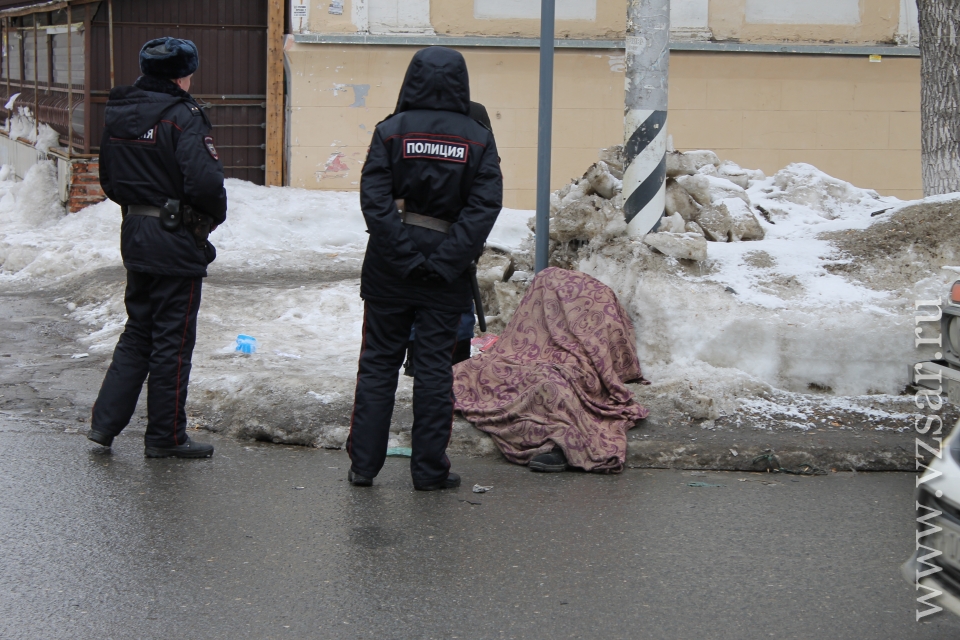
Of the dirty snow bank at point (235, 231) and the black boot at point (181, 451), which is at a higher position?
the dirty snow bank at point (235, 231)

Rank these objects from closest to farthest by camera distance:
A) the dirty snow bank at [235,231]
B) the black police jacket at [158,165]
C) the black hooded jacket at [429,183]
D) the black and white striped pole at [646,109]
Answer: the black hooded jacket at [429,183]
the black police jacket at [158,165]
the black and white striped pole at [646,109]
the dirty snow bank at [235,231]

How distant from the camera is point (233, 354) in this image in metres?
6.59

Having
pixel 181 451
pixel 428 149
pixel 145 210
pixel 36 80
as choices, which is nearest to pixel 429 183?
pixel 428 149

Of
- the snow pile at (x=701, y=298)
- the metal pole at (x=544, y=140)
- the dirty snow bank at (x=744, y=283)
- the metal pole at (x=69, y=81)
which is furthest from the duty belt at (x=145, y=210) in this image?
the metal pole at (x=69, y=81)

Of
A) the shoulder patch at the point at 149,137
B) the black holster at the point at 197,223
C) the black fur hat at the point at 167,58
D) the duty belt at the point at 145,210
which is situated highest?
the black fur hat at the point at 167,58

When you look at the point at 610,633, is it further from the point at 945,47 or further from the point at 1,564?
the point at 945,47

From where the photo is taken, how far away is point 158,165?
4.68 m

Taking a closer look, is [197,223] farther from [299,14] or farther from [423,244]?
[299,14]

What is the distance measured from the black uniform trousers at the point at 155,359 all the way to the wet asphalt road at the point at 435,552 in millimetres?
174

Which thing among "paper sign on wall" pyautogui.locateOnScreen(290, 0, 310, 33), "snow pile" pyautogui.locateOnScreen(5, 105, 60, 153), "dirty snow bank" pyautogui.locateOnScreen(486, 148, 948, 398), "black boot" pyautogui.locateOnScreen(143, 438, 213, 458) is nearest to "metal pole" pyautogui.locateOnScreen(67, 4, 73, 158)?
"snow pile" pyautogui.locateOnScreen(5, 105, 60, 153)

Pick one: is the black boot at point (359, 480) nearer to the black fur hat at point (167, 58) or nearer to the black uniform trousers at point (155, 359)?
the black uniform trousers at point (155, 359)

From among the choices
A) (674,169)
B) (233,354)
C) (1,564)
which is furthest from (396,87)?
(1,564)

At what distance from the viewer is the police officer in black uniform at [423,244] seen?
4.25m

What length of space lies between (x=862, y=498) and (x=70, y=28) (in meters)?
11.8
